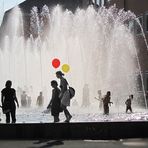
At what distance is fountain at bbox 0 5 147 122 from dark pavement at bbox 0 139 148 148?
58.9 ft

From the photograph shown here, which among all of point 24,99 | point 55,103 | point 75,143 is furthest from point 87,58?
point 75,143

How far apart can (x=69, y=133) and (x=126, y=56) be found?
19.9m

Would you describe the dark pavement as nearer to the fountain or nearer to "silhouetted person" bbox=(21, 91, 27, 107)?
"silhouetted person" bbox=(21, 91, 27, 107)

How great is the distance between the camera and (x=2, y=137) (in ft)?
46.3

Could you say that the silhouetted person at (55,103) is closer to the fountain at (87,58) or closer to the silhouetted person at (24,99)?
the silhouetted person at (24,99)

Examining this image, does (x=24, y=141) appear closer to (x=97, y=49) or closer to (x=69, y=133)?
(x=69, y=133)


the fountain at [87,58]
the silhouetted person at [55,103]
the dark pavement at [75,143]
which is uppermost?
the fountain at [87,58]

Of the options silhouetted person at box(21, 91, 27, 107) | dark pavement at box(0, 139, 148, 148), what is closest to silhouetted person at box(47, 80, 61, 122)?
dark pavement at box(0, 139, 148, 148)

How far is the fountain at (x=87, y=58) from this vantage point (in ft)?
111

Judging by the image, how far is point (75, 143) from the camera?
504 inches

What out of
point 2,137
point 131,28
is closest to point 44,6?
point 131,28

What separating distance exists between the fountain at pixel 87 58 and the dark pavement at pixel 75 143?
18.0 m

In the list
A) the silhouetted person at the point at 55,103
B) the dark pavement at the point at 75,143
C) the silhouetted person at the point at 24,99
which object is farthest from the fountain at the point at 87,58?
the dark pavement at the point at 75,143

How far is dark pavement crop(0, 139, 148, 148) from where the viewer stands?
40.0 ft
